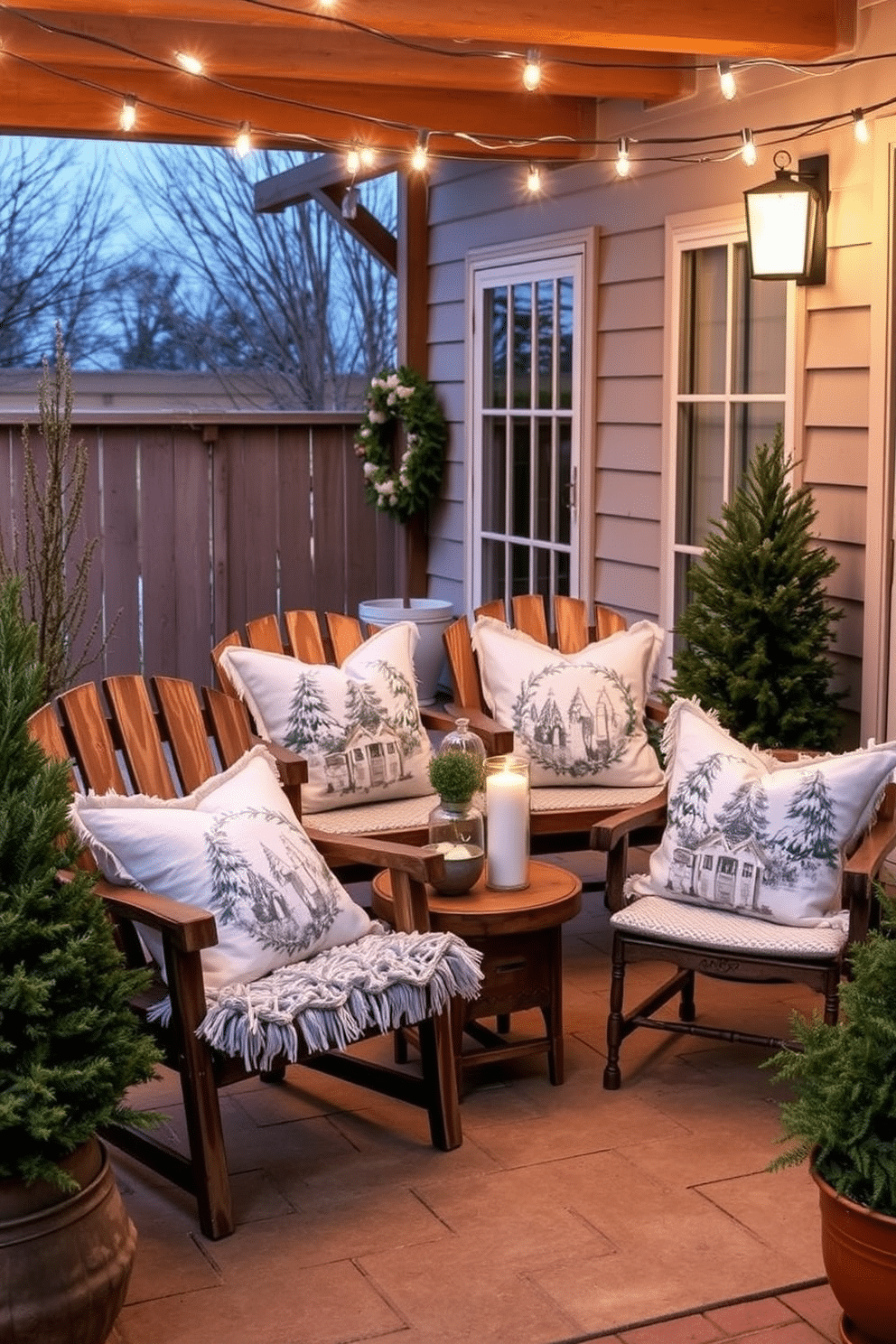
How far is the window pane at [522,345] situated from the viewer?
704cm

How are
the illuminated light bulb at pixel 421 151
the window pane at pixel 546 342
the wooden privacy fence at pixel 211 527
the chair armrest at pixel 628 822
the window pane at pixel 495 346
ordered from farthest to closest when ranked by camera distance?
the wooden privacy fence at pixel 211 527, the window pane at pixel 495 346, the window pane at pixel 546 342, the illuminated light bulb at pixel 421 151, the chair armrest at pixel 628 822

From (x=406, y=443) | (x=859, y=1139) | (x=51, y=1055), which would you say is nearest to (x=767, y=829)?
(x=859, y=1139)

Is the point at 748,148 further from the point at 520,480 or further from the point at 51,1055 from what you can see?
the point at 51,1055

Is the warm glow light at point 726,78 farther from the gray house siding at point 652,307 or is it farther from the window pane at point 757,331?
the window pane at point 757,331

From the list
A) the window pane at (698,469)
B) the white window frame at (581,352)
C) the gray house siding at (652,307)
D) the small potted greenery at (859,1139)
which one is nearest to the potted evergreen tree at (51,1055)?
the small potted greenery at (859,1139)

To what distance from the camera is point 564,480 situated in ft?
22.3

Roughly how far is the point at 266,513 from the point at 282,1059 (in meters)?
5.35

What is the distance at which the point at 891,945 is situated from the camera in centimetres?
258

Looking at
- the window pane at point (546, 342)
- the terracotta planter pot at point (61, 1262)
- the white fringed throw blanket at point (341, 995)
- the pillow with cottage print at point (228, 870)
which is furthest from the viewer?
the window pane at point (546, 342)

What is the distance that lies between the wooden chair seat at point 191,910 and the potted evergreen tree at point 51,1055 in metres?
0.25

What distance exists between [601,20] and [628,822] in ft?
7.30

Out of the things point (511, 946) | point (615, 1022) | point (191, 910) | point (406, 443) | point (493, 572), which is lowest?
point (615, 1022)

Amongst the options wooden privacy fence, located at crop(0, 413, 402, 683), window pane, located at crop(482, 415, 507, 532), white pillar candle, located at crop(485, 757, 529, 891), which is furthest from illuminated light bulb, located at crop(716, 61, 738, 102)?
wooden privacy fence, located at crop(0, 413, 402, 683)

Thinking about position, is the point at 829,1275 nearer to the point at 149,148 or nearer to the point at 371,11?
the point at 371,11
